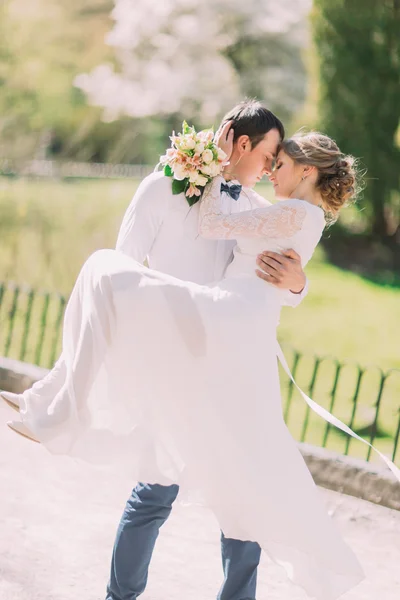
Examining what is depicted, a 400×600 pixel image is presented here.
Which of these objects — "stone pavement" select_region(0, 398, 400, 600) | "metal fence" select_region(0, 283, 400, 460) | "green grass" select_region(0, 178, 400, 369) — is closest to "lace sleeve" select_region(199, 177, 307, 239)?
"stone pavement" select_region(0, 398, 400, 600)

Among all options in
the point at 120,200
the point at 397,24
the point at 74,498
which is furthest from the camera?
the point at 120,200

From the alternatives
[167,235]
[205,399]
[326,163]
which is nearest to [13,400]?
[205,399]

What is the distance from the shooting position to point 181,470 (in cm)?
275

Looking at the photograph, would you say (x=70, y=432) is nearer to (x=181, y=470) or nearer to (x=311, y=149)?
(x=181, y=470)

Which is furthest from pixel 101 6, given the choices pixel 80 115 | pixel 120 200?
pixel 120 200

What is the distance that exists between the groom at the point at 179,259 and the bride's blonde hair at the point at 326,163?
0.10 meters

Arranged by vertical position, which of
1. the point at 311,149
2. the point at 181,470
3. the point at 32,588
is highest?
the point at 311,149

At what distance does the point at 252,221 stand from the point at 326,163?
0.38 m

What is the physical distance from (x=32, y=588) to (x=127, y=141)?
2131 cm

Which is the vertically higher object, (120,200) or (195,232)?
(195,232)

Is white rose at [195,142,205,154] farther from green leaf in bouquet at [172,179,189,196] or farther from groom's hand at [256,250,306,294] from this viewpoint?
groom's hand at [256,250,306,294]

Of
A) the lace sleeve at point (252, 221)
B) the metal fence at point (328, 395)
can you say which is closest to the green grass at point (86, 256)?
the metal fence at point (328, 395)

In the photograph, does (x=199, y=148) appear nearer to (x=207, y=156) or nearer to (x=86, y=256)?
(x=207, y=156)

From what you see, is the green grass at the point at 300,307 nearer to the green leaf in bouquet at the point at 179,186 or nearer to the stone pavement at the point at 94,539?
the stone pavement at the point at 94,539
